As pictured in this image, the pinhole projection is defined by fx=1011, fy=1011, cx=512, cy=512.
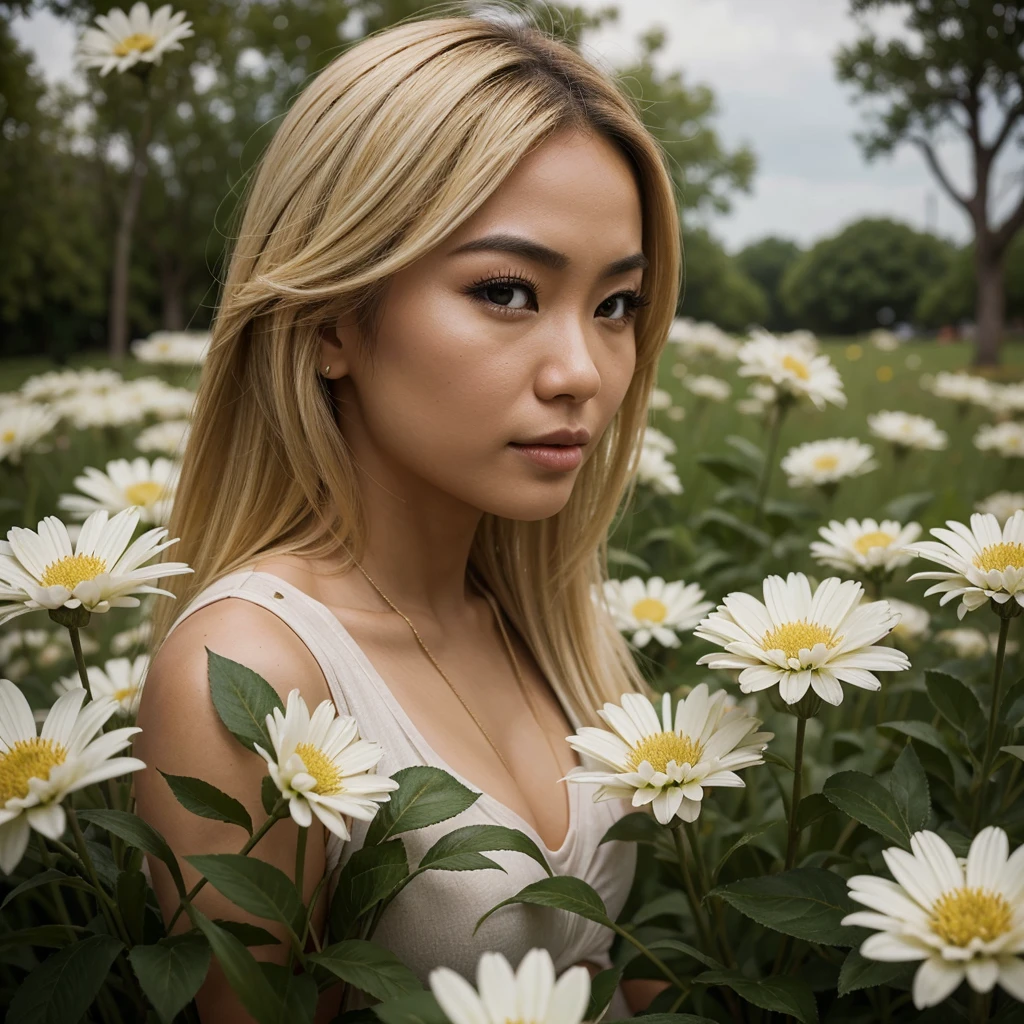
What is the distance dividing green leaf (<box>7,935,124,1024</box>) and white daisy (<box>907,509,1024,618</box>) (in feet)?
2.51

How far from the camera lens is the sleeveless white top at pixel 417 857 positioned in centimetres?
105

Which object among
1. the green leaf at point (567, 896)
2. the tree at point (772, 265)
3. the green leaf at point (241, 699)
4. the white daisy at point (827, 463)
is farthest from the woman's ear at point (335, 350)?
the tree at point (772, 265)

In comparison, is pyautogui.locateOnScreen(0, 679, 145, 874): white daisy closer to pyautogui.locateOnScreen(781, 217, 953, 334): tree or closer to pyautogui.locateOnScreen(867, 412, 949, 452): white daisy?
pyautogui.locateOnScreen(867, 412, 949, 452): white daisy

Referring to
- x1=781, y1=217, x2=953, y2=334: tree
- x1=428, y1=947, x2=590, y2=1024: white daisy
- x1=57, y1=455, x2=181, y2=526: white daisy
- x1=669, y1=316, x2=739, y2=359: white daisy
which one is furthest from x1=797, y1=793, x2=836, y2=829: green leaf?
x1=781, y1=217, x2=953, y2=334: tree

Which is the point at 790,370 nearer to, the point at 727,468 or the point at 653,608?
the point at 727,468

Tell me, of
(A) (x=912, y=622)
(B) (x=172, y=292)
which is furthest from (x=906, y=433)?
(B) (x=172, y=292)

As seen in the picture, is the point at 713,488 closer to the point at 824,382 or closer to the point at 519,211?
the point at 824,382

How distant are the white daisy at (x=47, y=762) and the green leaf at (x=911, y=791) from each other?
68 cm

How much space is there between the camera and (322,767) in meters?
0.81

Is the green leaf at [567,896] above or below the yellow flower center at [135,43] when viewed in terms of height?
below

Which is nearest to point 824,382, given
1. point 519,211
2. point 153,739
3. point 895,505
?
point 895,505

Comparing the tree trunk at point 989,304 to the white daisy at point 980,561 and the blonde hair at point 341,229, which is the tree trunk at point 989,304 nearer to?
the blonde hair at point 341,229

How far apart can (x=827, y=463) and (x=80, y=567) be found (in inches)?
61.0

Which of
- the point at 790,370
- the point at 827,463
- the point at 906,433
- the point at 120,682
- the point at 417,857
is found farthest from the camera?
the point at 906,433
